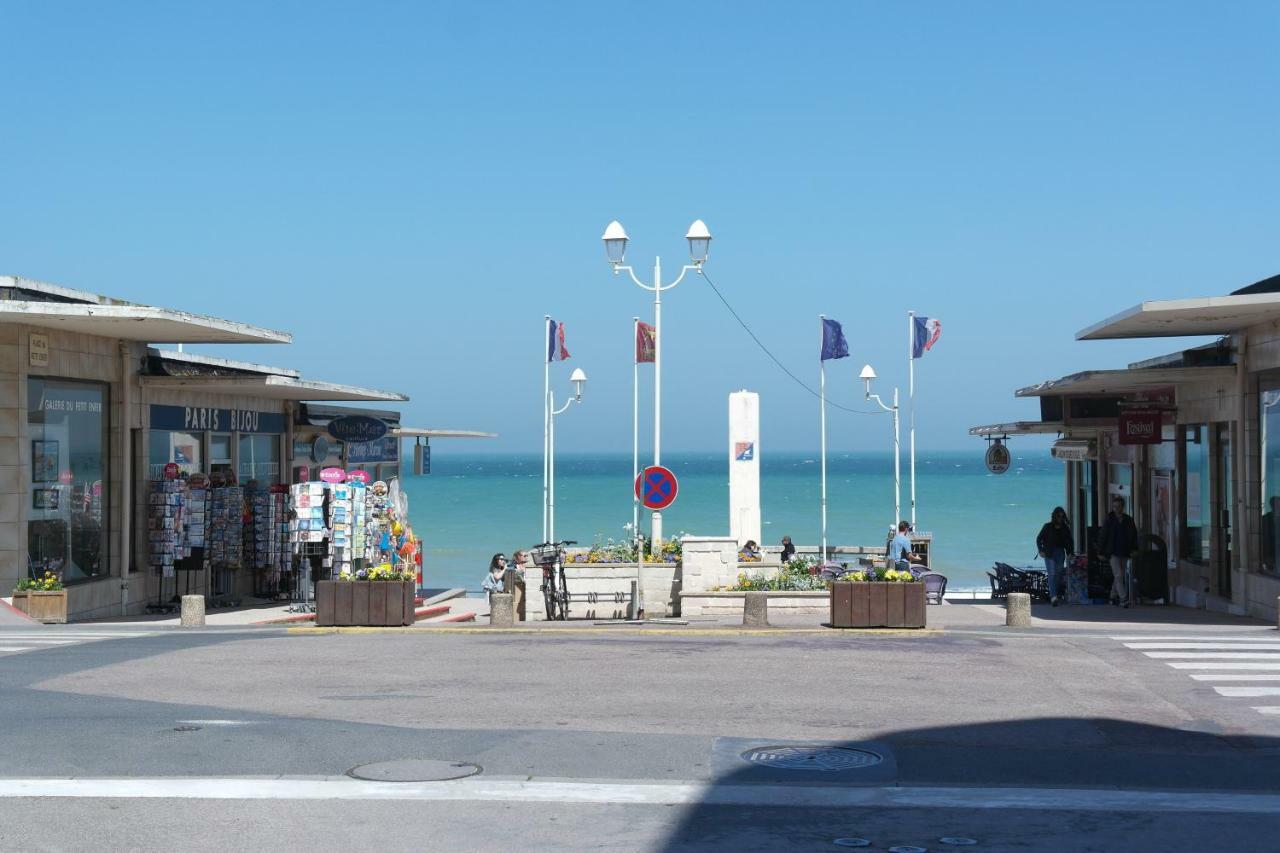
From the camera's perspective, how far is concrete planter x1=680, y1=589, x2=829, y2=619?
2319 cm

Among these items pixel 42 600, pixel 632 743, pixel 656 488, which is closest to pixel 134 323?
pixel 42 600

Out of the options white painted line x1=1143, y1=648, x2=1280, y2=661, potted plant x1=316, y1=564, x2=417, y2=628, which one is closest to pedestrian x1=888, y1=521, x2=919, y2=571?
white painted line x1=1143, y1=648, x2=1280, y2=661

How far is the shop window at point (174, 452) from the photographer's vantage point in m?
25.4

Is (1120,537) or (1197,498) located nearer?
(1120,537)

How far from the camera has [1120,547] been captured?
25.5 metres

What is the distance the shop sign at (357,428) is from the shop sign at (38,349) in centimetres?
1232

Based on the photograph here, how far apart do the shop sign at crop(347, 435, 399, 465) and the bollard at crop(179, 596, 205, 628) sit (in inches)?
596

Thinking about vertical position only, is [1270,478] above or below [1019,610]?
above

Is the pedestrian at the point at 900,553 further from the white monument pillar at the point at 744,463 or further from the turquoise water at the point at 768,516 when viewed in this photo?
the turquoise water at the point at 768,516

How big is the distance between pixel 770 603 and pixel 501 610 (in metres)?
4.81

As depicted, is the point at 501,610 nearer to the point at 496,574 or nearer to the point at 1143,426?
the point at 496,574

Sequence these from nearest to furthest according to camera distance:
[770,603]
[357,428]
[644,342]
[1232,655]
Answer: [1232,655] < [770,603] < [644,342] < [357,428]

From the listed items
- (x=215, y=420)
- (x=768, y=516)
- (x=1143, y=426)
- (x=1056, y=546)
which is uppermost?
(x=215, y=420)

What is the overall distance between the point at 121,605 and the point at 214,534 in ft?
9.31
